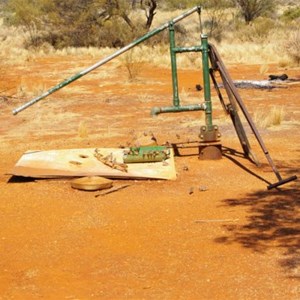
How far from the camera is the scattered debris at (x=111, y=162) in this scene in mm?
6664

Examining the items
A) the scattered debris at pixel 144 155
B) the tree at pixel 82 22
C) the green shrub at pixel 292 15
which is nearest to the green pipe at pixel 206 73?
the scattered debris at pixel 144 155

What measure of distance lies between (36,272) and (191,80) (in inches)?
524

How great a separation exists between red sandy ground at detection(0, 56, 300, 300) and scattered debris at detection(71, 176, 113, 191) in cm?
8

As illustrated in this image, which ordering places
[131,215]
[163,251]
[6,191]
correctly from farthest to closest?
1. [6,191]
2. [131,215]
3. [163,251]

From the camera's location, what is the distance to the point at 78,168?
6.69m

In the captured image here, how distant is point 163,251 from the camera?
15.3 ft

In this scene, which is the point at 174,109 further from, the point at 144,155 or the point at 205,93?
the point at 144,155

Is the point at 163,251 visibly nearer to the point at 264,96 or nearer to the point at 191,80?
the point at 264,96

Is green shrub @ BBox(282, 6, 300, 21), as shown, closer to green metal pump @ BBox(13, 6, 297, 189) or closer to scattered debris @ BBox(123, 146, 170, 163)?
green metal pump @ BBox(13, 6, 297, 189)

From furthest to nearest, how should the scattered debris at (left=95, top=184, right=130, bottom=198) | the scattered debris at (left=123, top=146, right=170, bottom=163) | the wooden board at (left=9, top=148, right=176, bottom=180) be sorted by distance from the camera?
the scattered debris at (left=123, top=146, right=170, bottom=163)
the wooden board at (left=9, top=148, right=176, bottom=180)
the scattered debris at (left=95, top=184, right=130, bottom=198)

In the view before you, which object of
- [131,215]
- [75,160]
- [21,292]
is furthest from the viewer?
[75,160]

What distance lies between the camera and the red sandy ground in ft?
13.5

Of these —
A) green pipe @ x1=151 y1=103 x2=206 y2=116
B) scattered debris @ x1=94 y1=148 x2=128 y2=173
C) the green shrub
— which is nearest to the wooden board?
scattered debris @ x1=94 y1=148 x2=128 y2=173

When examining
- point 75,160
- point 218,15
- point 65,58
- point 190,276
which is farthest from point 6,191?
point 218,15
